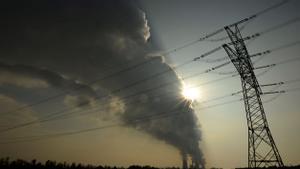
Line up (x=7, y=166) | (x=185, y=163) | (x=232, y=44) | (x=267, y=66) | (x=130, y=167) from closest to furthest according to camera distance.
→ (x=7, y=166) → (x=130, y=167) → (x=267, y=66) → (x=232, y=44) → (x=185, y=163)

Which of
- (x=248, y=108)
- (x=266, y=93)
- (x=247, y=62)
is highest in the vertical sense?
(x=247, y=62)

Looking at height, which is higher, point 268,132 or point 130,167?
point 268,132

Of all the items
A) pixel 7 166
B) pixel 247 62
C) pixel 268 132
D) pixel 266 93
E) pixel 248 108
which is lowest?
pixel 7 166

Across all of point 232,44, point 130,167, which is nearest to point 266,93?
point 232,44

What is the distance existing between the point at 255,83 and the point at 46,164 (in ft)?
76.5

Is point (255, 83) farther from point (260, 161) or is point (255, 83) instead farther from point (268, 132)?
point (260, 161)

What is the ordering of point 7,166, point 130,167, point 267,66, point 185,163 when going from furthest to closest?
1. point 185,163
2. point 267,66
3. point 130,167
4. point 7,166

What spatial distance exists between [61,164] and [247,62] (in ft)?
72.0

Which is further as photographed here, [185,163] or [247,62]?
[185,163]

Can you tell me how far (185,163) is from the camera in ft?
285

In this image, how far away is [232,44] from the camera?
27.6 m

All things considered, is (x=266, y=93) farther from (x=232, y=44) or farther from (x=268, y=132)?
(x=232, y=44)

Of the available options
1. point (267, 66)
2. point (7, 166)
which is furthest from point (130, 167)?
point (267, 66)

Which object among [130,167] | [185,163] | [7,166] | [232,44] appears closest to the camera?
[7,166]
